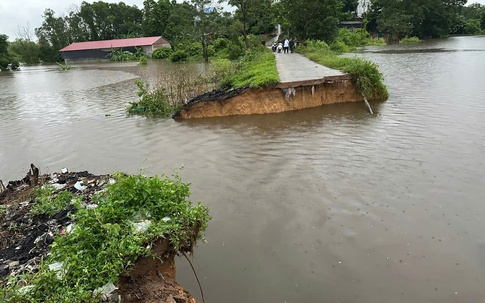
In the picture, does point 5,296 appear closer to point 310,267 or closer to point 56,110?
point 310,267

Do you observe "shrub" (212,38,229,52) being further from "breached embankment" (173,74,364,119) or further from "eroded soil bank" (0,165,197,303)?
"eroded soil bank" (0,165,197,303)

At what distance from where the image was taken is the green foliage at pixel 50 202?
16.0 ft

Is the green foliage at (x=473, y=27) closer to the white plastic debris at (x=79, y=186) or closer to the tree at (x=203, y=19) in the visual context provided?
the tree at (x=203, y=19)

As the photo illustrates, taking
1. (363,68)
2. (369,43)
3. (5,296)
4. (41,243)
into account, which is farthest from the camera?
(369,43)

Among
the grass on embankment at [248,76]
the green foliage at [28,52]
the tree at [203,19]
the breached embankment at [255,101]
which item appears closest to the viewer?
Answer: the grass on embankment at [248,76]

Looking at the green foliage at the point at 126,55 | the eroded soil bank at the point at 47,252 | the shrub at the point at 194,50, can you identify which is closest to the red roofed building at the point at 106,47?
the green foliage at the point at 126,55

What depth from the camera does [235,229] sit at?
5.65m

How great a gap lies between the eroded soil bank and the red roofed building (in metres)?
56.2

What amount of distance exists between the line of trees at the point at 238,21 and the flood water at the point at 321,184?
74.2ft

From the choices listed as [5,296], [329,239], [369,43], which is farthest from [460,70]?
[369,43]

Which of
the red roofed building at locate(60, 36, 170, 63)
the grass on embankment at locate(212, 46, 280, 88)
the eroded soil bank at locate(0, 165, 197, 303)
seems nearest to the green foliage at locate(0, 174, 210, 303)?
the eroded soil bank at locate(0, 165, 197, 303)

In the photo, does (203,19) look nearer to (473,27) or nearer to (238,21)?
(238,21)

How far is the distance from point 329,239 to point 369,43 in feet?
175

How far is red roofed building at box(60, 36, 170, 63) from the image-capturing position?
58.4 meters
